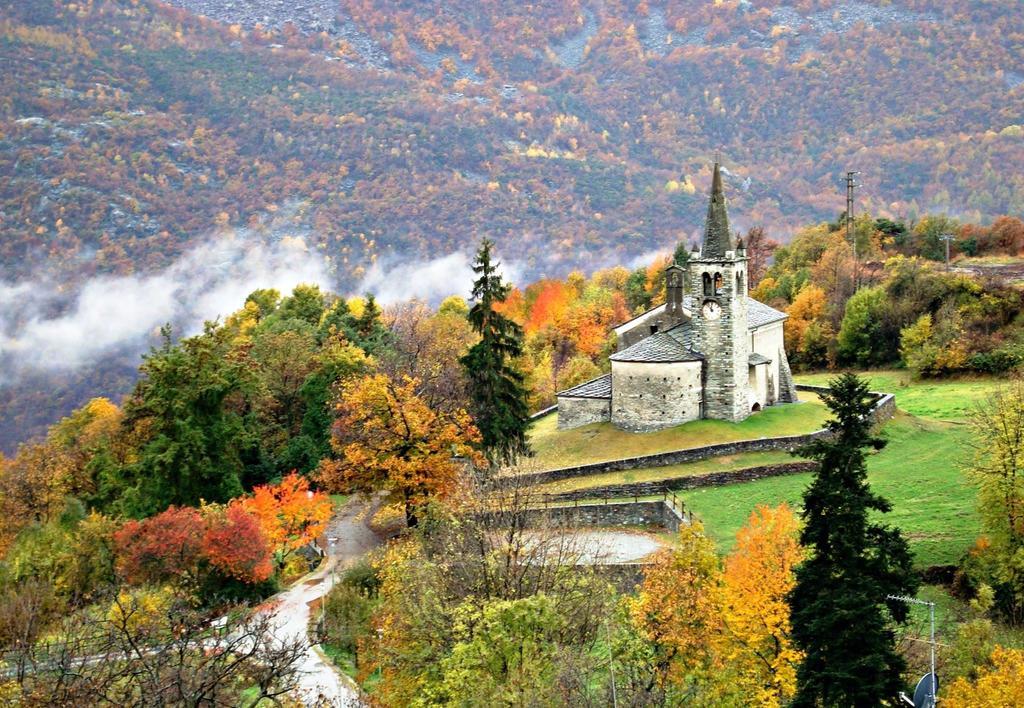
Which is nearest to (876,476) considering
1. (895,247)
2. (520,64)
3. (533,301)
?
(895,247)

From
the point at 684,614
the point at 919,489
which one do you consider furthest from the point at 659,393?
the point at 684,614

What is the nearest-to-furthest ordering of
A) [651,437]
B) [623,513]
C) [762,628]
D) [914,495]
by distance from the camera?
[762,628], [914,495], [623,513], [651,437]

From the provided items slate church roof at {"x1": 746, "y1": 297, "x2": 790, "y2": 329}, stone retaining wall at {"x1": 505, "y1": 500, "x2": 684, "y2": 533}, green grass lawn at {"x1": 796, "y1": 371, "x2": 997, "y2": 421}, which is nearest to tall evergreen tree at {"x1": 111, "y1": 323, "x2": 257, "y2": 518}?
stone retaining wall at {"x1": 505, "y1": 500, "x2": 684, "y2": 533}

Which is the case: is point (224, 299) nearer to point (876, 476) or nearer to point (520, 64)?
point (876, 476)

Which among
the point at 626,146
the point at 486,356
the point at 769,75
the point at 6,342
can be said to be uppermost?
the point at 769,75

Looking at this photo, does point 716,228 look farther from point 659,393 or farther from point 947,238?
point 947,238

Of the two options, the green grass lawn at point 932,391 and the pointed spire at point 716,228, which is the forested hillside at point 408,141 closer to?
the pointed spire at point 716,228

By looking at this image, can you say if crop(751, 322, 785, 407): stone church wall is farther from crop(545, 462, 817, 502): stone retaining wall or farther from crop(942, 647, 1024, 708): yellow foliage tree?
crop(942, 647, 1024, 708): yellow foliage tree
